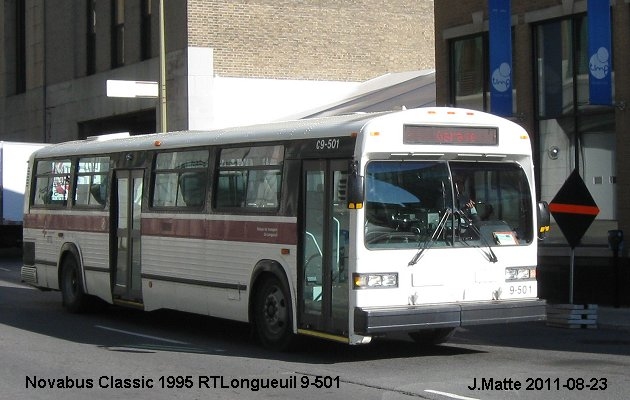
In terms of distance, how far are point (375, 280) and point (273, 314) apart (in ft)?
6.29

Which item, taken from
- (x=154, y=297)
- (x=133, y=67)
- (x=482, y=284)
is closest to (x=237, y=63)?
(x=133, y=67)

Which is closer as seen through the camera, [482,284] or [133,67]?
[482,284]

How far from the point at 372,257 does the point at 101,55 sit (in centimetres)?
2835

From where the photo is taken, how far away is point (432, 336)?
13828 mm

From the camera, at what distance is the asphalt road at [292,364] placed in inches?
410

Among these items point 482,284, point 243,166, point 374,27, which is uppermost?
point 374,27

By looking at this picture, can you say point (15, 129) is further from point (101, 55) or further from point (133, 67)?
point (133, 67)

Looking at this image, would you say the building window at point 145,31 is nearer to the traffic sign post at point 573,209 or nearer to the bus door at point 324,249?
the traffic sign post at point 573,209

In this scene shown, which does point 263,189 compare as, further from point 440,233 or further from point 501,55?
point 501,55

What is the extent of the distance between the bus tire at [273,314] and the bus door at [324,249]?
38 centimetres

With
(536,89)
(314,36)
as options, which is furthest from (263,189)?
(314,36)

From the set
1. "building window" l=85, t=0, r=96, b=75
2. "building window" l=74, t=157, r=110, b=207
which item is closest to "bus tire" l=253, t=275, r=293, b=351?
"building window" l=74, t=157, r=110, b=207

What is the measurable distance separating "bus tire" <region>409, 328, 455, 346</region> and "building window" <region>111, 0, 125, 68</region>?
25125mm

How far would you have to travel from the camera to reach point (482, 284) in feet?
40.5
